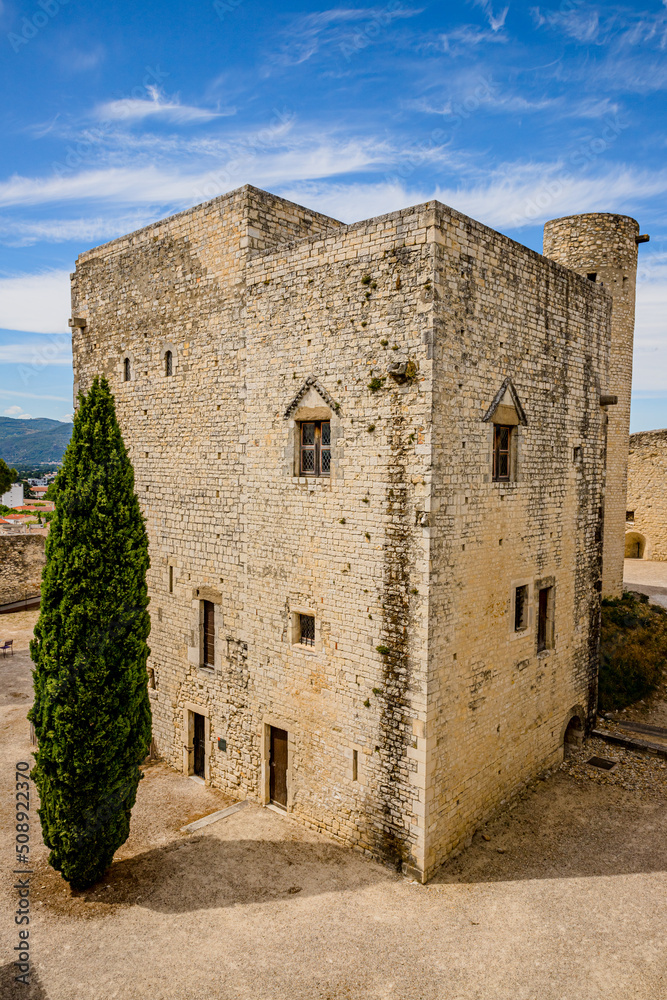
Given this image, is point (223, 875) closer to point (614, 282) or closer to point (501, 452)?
point (501, 452)

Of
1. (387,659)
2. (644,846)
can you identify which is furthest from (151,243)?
(644,846)

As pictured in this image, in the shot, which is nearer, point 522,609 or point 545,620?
point 522,609

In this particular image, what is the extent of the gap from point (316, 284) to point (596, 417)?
6559 millimetres

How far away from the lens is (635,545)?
→ 29.1 meters

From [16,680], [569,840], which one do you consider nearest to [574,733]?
[569,840]

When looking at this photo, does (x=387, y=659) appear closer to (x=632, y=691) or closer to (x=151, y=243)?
(x=151, y=243)

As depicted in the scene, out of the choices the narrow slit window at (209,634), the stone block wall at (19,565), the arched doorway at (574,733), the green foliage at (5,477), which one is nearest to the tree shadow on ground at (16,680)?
the narrow slit window at (209,634)

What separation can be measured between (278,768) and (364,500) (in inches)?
201

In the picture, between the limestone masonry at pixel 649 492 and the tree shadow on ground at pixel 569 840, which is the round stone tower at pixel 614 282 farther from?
the limestone masonry at pixel 649 492

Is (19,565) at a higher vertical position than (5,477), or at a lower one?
lower

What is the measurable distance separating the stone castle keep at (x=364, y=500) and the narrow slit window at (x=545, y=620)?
11 cm

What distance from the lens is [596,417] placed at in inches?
497

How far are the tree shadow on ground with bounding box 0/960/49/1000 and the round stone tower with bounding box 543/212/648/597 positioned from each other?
16.4 metres

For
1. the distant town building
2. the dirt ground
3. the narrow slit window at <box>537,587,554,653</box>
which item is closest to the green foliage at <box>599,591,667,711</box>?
the narrow slit window at <box>537,587,554,653</box>
